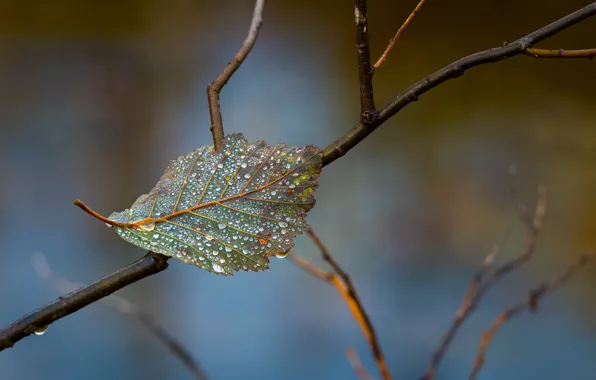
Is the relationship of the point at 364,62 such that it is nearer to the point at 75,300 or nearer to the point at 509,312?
the point at 75,300

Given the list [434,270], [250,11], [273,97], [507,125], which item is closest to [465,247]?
[434,270]

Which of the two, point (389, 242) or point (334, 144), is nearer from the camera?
point (334, 144)

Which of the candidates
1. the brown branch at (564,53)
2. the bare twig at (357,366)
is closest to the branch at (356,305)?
the bare twig at (357,366)

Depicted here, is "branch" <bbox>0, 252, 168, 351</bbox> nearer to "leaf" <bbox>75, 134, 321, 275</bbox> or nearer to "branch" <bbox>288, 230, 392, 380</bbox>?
"leaf" <bbox>75, 134, 321, 275</bbox>

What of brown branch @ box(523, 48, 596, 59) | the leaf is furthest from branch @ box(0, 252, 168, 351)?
brown branch @ box(523, 48, 596, 59)

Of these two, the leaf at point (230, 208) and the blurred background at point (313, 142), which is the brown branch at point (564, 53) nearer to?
the leaf at point (230, 208)

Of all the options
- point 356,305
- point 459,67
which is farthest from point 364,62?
point 356,305

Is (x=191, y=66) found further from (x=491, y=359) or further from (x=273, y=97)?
(x=491, y=359)
